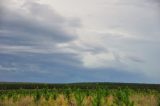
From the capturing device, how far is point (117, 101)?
25297 millimetres

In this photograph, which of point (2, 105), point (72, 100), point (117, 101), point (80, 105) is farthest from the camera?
point (72, 100)

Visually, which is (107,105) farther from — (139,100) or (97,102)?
(139,100)

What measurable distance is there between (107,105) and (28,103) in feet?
26.0

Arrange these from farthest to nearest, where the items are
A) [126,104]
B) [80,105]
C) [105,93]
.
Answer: [105,93], [80,105], [126,104]

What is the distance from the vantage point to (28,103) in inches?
1219

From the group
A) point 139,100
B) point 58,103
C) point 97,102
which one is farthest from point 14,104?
point 139,100

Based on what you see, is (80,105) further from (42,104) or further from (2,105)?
(2,105)

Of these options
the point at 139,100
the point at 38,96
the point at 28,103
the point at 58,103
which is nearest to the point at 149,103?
the point at 139,100

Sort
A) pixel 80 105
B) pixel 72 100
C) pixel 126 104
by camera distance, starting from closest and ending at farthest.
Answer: pixel 126 104, pixel 80 105, pixel 72 100

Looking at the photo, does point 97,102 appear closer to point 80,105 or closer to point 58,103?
point 80,105

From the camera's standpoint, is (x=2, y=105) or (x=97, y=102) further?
(x=2, y=105)

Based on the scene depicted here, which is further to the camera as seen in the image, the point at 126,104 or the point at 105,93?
the point at 105,93

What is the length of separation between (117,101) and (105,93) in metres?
10.4

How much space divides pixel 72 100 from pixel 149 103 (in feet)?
23.1
